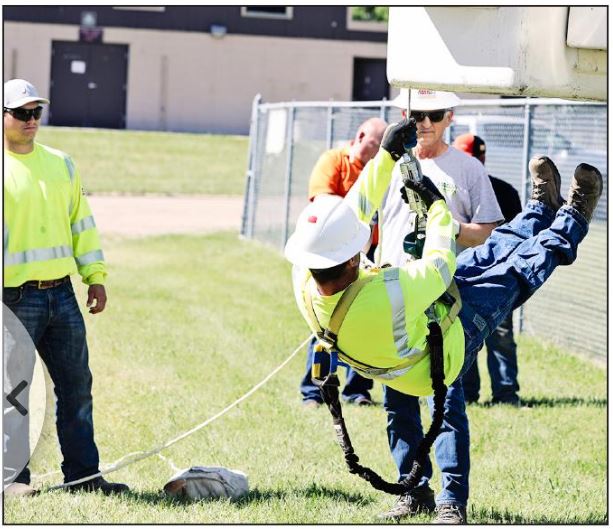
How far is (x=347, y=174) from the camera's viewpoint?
9.06m

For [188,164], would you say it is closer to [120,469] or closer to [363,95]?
[363,95]

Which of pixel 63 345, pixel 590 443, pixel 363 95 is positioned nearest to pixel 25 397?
pixel 63 345

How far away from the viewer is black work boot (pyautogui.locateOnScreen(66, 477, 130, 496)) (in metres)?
7.02

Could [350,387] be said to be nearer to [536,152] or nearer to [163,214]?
[536,152]

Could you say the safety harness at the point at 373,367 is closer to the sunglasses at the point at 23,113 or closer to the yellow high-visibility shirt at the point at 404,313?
the yellow high-visibility shirt at the point at 404,313

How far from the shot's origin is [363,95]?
45.4 m

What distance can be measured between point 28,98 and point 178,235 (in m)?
14.7

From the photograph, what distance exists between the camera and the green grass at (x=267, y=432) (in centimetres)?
673

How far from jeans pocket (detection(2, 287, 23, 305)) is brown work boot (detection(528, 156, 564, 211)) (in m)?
2.92

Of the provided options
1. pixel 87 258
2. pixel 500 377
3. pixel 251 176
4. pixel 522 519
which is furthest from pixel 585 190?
pixel 251 176

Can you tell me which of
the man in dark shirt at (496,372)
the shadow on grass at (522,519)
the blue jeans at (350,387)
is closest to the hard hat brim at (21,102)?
the shadow on grass at (522,519)

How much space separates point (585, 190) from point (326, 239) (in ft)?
5.58

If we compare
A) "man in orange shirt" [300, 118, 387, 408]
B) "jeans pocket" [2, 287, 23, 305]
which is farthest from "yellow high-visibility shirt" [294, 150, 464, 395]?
"man in orange shirt" [300, 118, 387, 408]

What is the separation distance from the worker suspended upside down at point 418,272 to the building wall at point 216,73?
3647 cm
